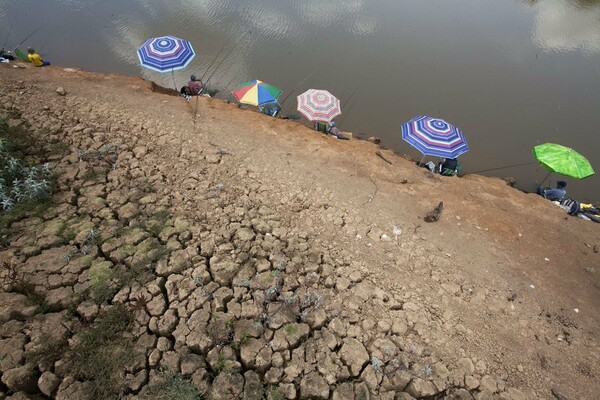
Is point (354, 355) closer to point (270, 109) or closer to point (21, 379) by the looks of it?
point (21, 379)

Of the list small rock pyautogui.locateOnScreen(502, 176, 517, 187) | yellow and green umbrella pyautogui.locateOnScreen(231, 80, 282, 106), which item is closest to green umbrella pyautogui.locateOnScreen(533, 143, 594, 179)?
small rock pyautogui.locateOnScreen(502, 176, 517, 187)

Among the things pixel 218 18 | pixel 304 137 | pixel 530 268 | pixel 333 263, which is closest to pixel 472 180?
pixel 530 268

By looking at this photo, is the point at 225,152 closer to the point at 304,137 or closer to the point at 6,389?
the point at 304,137

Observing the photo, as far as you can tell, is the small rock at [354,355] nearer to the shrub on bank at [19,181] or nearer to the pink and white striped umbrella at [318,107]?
the shrub on bank at [19,181]

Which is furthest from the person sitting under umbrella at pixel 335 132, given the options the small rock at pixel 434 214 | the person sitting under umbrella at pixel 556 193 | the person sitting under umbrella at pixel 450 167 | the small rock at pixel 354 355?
the small rock at pixel 354 355

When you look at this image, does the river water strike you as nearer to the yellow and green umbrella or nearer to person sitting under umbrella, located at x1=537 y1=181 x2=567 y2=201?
person sitting under umbrella, located at x1=537 y1=181 x2=567 y2=201
